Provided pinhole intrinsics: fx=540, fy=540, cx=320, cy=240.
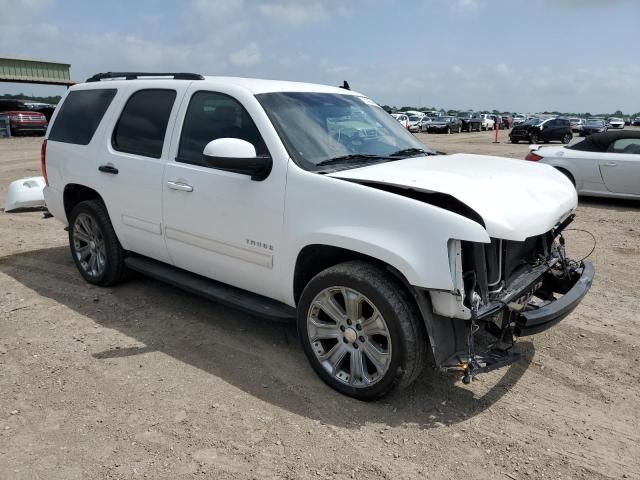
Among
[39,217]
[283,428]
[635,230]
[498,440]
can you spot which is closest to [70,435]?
[283,428]

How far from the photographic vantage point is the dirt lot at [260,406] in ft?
9.45

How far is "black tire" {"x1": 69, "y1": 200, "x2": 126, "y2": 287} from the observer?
16.8 feet

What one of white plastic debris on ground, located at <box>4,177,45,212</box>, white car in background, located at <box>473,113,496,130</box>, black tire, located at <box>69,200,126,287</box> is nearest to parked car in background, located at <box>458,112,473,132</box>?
white car in background, located at <box>473,113,496,130</box>

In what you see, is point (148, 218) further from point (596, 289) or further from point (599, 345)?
point (596, 289)

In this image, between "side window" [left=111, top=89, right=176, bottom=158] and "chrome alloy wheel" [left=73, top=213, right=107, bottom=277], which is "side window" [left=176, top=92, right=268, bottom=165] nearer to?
"side window" [left=111, top=89, right=176, bottom=158]

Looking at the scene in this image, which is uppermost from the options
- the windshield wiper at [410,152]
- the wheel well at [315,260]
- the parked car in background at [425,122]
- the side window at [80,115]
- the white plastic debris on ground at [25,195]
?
the parked car in background at [425,122]

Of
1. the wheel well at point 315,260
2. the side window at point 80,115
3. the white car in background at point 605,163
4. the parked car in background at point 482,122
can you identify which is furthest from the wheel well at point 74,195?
the parked car in background at point 482,122

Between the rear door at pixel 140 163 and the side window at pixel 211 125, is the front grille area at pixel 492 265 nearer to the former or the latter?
the side window at pixel 211 125

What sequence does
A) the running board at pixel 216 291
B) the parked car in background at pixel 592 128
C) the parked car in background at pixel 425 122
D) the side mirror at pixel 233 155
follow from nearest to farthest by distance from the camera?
the side mirror at pixel 233 155, the running board at pixel 216 291, the parked car in background at pixel 592 128, the parked car in background at pixel 425 122

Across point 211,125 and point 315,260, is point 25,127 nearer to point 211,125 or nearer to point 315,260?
point 211,125

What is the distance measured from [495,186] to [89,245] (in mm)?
4032

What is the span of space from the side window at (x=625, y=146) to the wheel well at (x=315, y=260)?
8.62 metres

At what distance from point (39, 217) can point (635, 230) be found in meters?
9.32

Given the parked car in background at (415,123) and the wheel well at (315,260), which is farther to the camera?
the parked car in background at (415,123)
